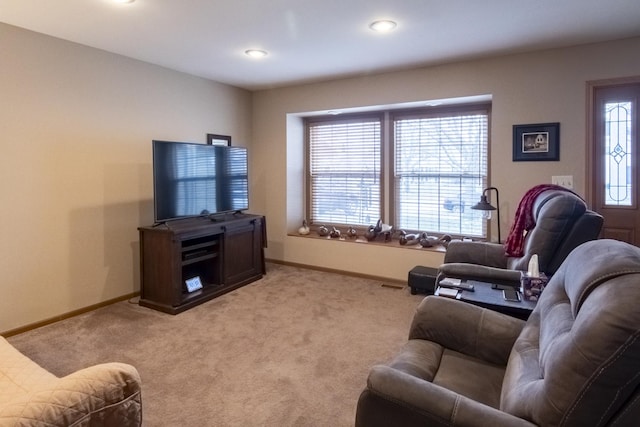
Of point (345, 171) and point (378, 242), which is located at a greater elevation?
point (345, 171)

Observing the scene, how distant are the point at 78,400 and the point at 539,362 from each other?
4.74 ft

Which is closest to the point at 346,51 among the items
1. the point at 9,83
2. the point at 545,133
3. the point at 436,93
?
the point at 436,93

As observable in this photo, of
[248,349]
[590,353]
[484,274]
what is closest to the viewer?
[590,353]

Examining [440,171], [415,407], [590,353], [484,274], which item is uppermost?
[440,171]

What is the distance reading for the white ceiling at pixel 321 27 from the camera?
2.73 m

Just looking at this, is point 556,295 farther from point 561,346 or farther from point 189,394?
point 189,394

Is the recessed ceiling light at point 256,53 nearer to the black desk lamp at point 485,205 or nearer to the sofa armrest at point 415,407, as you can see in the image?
the black desk lamp at point 485,205

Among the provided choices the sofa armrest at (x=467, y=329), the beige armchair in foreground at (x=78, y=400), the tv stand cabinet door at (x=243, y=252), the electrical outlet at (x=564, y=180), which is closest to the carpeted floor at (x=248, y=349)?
the tv stand cabinet door at (x=243, y=252)

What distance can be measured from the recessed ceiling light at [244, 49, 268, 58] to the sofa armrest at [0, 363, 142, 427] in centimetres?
321

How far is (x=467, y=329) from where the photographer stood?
181 centimetres

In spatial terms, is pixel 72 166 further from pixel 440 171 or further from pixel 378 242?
pixel 440 171

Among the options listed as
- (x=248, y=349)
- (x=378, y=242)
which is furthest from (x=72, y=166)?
(x=378, y=242)

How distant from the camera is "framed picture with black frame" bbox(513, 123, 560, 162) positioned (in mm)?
3652

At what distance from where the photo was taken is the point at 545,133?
12.1 ft
